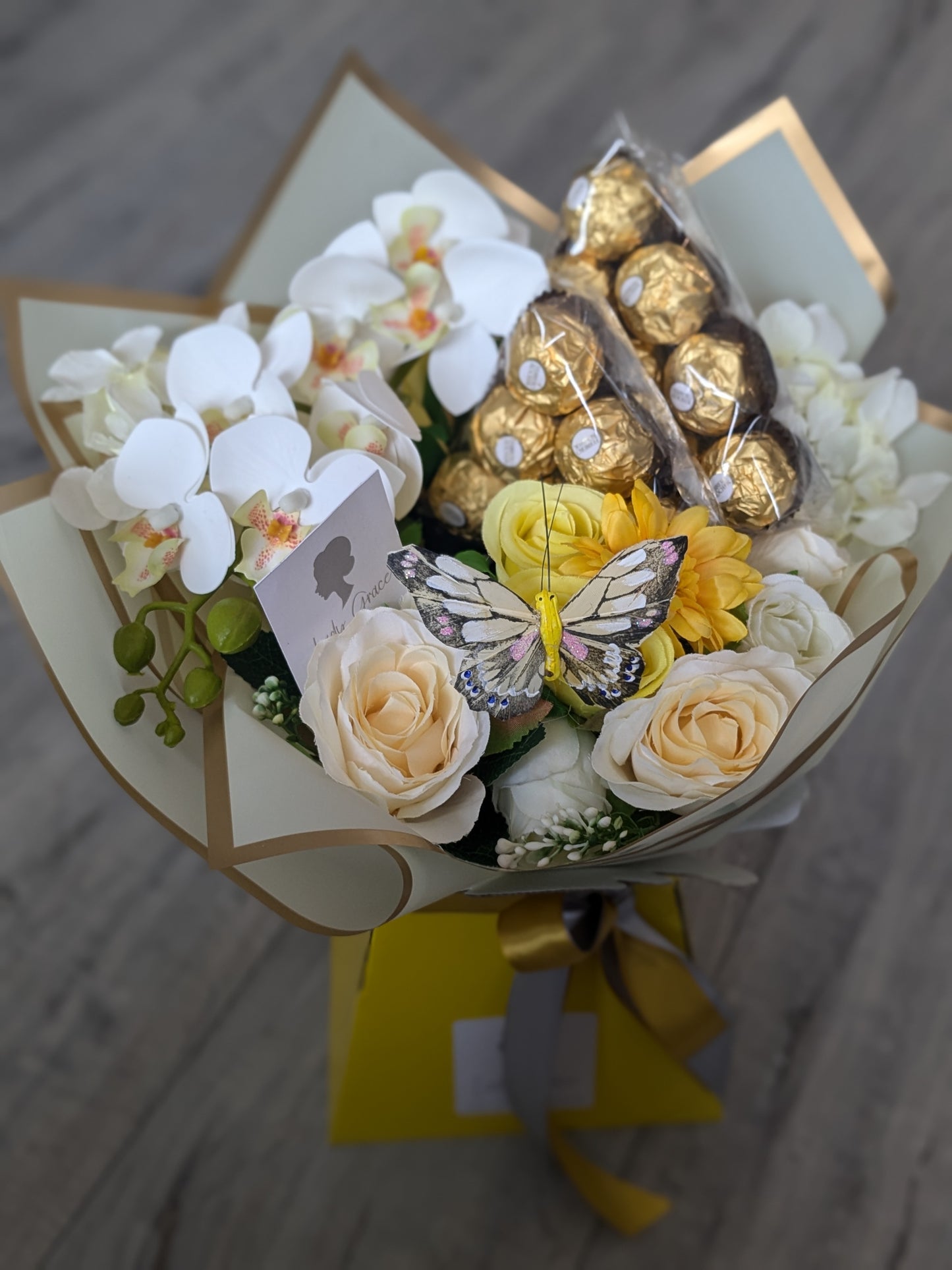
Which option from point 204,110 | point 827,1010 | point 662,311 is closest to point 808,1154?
point 827,1010

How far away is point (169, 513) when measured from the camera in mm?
645

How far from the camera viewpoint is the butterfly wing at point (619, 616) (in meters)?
0.53

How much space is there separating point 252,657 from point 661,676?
0.81ft

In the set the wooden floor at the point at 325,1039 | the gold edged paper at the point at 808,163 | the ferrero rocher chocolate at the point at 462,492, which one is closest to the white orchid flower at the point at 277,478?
the ferrero rocher chocolate at the point at 462,492

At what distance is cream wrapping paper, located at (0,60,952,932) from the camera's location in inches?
21.7

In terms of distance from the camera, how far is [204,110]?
1.57 meters

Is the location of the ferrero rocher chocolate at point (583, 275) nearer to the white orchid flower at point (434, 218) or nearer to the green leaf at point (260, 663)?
the white orchid flower at point (434, 218)

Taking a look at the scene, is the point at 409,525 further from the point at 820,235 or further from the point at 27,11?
the point at 27,11

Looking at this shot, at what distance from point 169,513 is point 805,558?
0.40 m

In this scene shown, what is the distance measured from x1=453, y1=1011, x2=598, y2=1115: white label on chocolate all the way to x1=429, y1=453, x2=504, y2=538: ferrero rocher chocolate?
0.41 metres

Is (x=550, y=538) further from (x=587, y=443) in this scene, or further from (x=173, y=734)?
(x=173, y=734)

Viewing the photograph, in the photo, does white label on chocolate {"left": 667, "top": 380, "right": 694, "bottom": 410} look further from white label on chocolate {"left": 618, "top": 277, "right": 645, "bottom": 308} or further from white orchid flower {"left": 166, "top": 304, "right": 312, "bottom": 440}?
white orchid flower {"left": 166, "top": 304, "right": 312, "bottom": 440}

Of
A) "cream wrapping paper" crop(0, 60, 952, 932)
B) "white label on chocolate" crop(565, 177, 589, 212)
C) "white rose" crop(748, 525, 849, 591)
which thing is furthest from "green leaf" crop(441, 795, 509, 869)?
"white label on chocolate" crop(565, 177, 589, 212)

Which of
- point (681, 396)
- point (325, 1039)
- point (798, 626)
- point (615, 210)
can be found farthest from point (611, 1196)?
point (615, 210)
